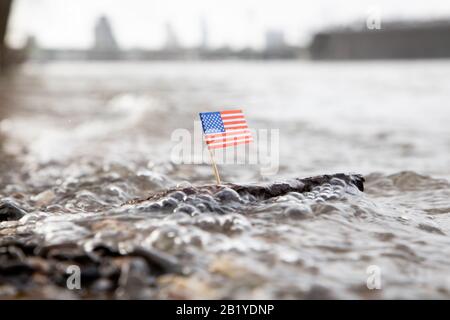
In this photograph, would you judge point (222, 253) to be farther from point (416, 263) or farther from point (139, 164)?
point (139, 164)

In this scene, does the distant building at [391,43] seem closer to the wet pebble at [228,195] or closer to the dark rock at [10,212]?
the wet pebble at [228,195]

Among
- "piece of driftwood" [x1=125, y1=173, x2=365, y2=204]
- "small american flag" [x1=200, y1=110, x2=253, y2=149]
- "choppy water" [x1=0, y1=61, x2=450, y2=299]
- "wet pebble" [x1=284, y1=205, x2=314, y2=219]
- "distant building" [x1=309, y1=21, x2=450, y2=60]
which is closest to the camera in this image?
"choppy water" [x1=0, y1=61, x2=450, y2=299]

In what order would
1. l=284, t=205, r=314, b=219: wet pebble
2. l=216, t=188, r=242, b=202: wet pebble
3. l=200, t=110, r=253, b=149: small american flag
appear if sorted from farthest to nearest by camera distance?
1. l=200, t=110, r=253, b=149: small american flag
2. l=216, t=188, r=242, b=202: wet pebble
3. l=284, t=205, r=314, b=219: wet pebble

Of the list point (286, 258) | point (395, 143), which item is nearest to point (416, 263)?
point (286, 258)

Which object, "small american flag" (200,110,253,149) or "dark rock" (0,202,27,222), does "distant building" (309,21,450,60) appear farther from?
"dark rock" (0,202,27,222)

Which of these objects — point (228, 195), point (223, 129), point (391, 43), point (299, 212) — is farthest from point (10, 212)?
point (391, 43)

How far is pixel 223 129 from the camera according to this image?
17.5 ft

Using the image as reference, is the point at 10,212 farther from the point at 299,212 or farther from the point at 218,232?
the point at 299,212

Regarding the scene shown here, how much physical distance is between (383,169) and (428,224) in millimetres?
3800

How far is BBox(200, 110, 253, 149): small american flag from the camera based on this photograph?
5.20 meters

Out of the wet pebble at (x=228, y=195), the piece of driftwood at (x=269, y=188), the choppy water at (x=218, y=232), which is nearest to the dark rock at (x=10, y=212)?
the choppy water at (x=218, y=232)

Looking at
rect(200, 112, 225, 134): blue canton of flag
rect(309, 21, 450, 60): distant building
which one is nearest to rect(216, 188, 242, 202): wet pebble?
rect(200, 112, 225, 134): blue canton of flag

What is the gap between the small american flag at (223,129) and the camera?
5196 millimetres
